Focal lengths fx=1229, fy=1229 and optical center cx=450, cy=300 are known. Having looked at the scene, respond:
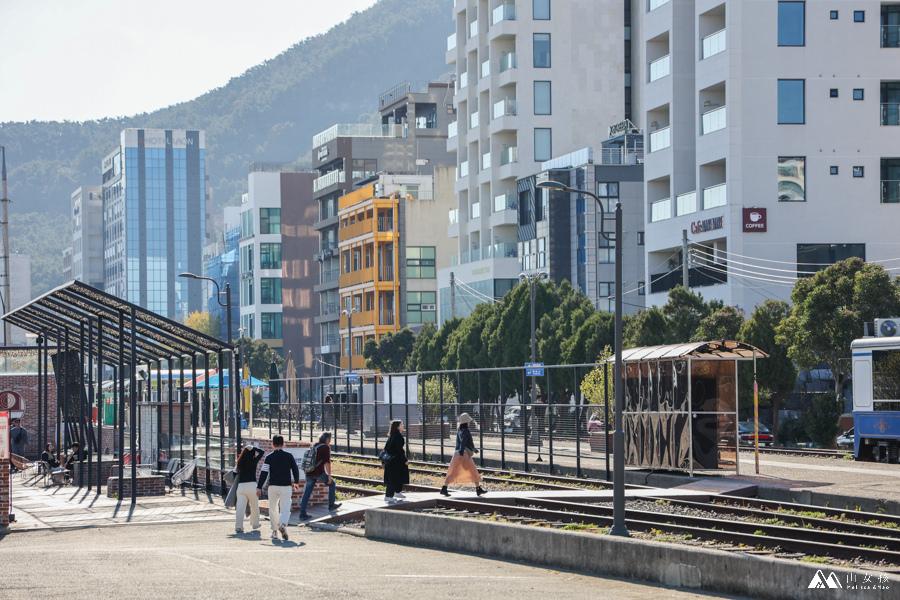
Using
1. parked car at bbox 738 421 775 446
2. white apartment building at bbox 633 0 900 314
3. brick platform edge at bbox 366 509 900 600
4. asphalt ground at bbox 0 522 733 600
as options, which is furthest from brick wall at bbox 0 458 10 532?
white apartment building at bbox 633 0 900 314

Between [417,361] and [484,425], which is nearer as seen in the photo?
[484,425]

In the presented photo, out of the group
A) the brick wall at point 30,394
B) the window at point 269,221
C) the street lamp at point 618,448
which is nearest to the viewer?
the street lamp at point 618,448

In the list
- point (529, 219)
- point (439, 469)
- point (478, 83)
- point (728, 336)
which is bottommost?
point (439, 469)

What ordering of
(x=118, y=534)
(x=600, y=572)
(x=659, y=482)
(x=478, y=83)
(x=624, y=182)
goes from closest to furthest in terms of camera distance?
(x=600, y=572) → (x=118, y=534) → (x=659, y=482) → (x=624, y=182) → (x=478, y=83)

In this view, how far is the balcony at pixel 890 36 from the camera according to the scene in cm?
5409

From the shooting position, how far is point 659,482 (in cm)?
2677

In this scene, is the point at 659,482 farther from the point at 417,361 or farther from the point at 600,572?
the point at 417,361

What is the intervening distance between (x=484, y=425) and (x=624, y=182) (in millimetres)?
42033

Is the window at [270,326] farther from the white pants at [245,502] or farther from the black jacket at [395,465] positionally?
the white pants at [245,502]

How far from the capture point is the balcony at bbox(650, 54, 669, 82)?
2360 inches

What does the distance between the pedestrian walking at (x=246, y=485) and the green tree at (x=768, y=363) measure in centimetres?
2580

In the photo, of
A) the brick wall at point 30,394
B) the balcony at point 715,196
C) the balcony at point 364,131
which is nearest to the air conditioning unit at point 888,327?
the balcony at point 715,196

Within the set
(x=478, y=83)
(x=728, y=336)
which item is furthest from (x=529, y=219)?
(x=728, y=336)

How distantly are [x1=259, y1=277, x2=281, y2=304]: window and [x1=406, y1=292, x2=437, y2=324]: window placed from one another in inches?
1658
